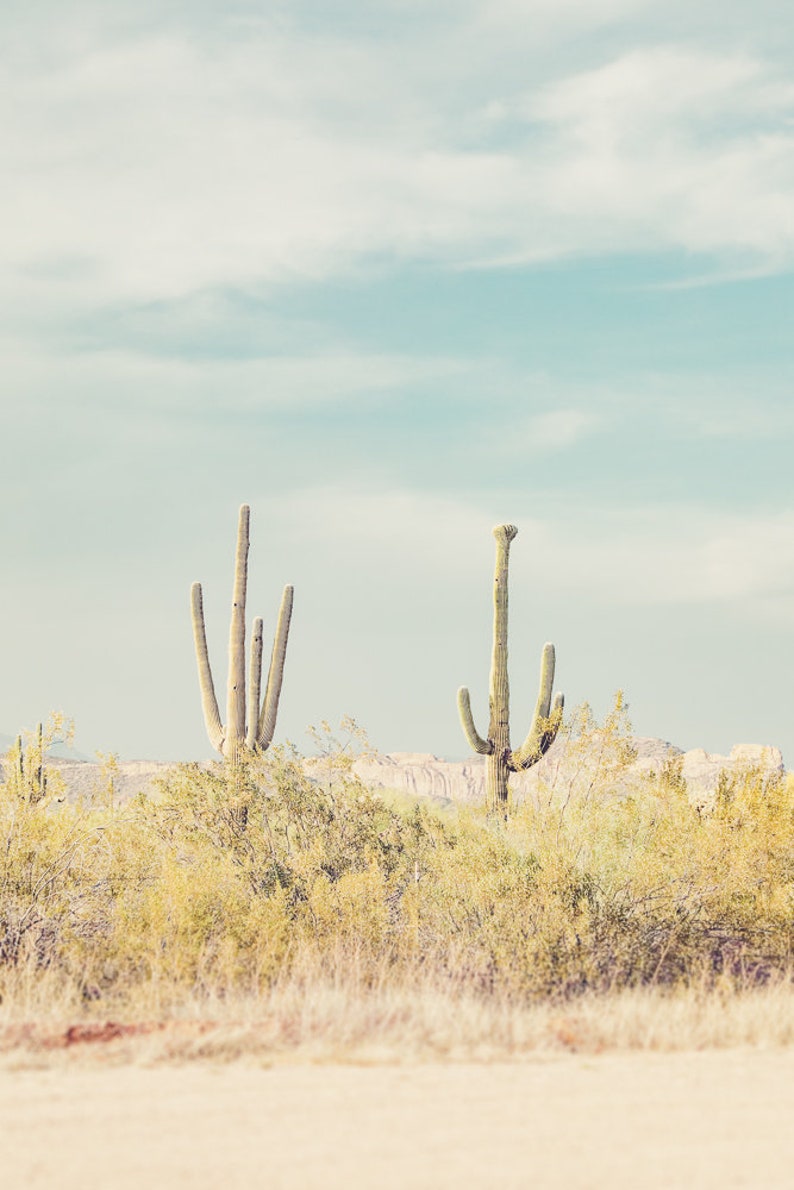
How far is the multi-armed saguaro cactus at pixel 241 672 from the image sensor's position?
2258 cm

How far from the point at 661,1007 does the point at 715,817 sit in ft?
17.5

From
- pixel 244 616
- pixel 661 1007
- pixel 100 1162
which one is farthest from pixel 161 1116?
pixel 244 616

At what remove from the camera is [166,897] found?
1285cm

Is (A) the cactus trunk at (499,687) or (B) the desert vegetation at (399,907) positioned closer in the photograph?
(B) the desert vegetation at (399,907)

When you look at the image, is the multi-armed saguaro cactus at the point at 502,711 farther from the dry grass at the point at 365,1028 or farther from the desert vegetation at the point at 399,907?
the dry grass at the point at 365,1028

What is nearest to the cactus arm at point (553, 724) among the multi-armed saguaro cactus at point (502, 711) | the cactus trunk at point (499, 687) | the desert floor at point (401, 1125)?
the multi-armed saguaro cactus at point (502, 711)

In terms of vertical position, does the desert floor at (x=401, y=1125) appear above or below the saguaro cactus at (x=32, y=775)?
below

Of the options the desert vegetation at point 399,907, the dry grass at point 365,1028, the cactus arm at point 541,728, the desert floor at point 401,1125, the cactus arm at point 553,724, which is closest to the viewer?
the desert floor at point 401,1125

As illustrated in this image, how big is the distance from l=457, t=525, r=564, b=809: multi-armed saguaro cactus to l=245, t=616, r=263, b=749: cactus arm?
12.7 feet

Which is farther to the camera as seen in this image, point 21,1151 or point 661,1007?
point 661,1007

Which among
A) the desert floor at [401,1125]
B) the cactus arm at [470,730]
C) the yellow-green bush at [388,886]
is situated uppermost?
the cactus arm at [470,730]

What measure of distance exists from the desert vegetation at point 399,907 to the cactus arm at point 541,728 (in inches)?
133

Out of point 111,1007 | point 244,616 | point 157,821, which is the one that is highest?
point 244,616

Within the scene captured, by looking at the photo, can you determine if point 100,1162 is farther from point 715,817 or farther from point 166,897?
point 715,817
